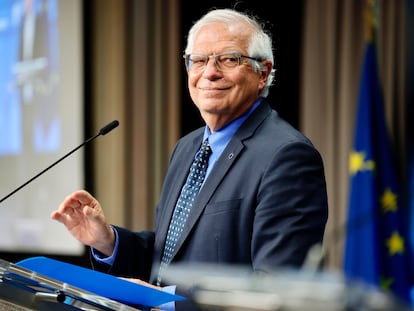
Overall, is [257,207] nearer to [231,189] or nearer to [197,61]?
[231,189]

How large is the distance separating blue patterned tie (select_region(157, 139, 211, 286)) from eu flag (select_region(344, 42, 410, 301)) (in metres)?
1.77

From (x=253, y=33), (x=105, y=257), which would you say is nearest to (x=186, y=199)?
(x=105, y=257)

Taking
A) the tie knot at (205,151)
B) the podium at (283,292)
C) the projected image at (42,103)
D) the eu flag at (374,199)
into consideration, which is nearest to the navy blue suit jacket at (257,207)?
the tie knot at (205,151)

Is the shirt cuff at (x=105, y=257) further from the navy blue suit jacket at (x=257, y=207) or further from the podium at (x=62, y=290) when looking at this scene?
the podium at (x=62, y=290)

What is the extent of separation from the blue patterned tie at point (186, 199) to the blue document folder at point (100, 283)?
484mm

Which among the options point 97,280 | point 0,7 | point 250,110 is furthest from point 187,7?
point 97,280

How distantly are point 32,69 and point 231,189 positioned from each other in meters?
3.76

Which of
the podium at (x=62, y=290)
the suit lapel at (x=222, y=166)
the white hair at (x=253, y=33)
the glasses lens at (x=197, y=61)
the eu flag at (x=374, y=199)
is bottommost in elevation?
the eu flag at (x=374, y=199)

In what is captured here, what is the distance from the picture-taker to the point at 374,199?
4.01 m

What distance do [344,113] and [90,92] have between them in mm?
1985

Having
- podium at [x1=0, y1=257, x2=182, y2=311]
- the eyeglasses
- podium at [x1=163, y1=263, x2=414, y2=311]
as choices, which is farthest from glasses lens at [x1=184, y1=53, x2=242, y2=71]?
podium at [x1=163, y1=263, x2=414, y2=311]

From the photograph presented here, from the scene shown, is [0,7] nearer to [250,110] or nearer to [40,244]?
[40,244]

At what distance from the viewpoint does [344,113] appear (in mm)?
4582

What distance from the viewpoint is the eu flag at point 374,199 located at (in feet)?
12.9
